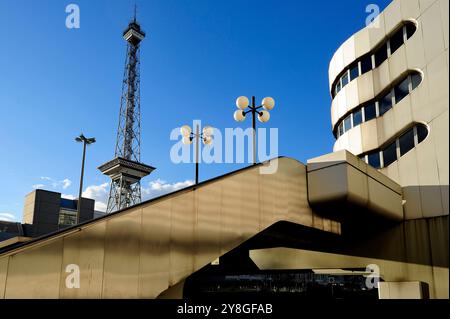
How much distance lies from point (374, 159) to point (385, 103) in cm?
337

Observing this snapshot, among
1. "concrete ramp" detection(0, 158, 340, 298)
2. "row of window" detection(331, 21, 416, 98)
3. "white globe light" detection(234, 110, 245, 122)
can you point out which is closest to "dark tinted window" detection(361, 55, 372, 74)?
"row of window" detection(331, 21, 416, 98)

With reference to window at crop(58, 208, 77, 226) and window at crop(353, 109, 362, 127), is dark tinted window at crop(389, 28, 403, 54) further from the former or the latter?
window at crop(58, 208, 77, 226)

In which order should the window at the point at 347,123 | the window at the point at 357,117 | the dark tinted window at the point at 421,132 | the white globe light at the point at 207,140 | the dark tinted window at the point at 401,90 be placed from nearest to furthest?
the dark tinted window at the point at 421,132
the white globe light at the point at 207,140
the dark tinted window at the point at 401,90
the window at the point at 357,117
the window at the point at 347,123

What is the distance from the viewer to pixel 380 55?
79.3ft

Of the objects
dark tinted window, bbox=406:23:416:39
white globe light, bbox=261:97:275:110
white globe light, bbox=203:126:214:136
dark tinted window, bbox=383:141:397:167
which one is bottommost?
dark tinted window, bbox=383:141:397:167

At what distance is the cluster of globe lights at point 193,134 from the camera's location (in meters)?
19.7

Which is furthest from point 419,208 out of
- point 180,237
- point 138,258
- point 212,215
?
point 138,258

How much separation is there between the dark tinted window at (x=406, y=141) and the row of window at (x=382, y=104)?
2.12 m

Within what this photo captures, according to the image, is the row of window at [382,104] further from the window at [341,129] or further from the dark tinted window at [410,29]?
the dark tinted window at [410,29]

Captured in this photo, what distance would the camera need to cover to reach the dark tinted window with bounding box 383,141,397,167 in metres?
21.6

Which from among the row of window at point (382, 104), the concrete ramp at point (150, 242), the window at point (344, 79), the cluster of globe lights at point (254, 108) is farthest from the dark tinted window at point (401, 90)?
the concrete ramp at point (150, 242)

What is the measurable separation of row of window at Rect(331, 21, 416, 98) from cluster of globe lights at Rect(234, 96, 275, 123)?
9401mm

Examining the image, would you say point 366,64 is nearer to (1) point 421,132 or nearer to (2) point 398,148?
(2) point 398,148
